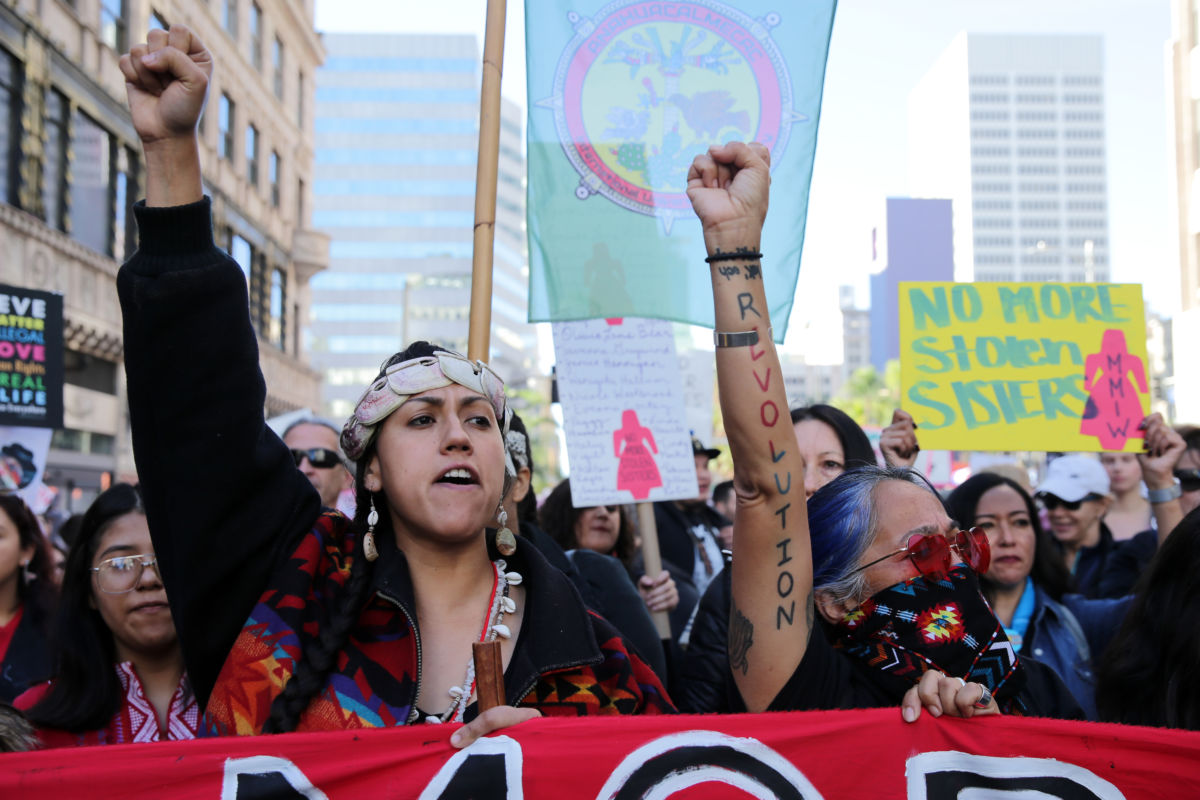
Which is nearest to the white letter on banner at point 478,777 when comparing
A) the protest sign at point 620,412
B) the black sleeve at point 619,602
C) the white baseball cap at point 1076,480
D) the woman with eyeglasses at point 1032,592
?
the black sleeve at point 619,602

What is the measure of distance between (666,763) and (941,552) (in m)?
0.75

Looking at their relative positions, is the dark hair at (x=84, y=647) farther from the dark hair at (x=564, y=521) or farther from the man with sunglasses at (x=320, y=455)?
the dark hair at (x=564, y=521)

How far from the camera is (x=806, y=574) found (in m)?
2.17

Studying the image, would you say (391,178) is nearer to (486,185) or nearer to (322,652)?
(486,185)

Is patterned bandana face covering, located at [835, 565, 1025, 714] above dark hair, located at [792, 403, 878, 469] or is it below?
below

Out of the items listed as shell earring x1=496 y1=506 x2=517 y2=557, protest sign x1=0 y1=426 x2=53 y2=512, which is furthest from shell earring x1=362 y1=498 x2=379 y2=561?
protest sign x1=0 y1=426 x2=53 y2=512

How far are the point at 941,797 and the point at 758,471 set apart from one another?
67 centimetres

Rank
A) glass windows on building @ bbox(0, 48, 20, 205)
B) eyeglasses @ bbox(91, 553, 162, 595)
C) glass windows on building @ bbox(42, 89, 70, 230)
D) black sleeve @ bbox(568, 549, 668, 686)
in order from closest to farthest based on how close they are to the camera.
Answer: eyeglasses @ bbox(91, 553, 162, 595)
black sleeve @ bbox(568, 549, 668, 686)
glass windows on building @ bbox(0, 48, 20, 205)
glass windows on building @ bbox(42, 89, 70, 230)

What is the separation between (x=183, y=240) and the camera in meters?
2.04

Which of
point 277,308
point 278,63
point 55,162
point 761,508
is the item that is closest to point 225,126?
point 278,63

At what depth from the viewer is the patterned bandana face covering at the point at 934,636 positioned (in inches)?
87.0

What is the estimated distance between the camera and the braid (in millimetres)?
2016

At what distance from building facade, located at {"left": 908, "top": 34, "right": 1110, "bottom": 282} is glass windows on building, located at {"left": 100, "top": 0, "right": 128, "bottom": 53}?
487 feet

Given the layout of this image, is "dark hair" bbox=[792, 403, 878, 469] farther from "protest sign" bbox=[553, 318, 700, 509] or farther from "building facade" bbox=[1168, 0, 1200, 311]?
"building facade" bbox=[1168, 0, 1200, 311]
